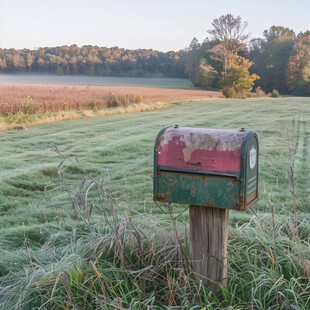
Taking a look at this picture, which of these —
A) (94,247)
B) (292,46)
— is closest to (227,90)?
(292,46)

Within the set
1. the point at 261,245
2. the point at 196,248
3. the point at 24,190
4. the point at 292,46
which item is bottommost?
the point at 24,190

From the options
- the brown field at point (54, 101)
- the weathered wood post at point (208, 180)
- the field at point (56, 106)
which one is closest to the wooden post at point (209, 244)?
the weathered wood post at point (208, 180)

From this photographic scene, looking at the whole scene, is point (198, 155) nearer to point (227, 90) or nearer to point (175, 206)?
point (175, 206)

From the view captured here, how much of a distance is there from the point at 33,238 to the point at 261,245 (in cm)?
193

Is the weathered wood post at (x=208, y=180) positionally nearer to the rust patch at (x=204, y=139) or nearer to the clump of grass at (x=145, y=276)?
the rust patch at (x=204, y=139)

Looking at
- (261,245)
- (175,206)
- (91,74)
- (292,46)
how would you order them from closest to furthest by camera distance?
(261,245), (175,206), (91,74), (292,46)

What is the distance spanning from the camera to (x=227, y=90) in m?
41.3

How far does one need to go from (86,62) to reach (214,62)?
16.2m

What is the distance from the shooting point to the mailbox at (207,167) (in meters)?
2.26

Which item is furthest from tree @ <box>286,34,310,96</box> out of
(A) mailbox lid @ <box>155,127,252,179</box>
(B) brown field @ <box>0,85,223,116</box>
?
(A) mailbox lid @ <box>155,127,252,179</box>

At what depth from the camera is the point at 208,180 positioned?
7.59ft

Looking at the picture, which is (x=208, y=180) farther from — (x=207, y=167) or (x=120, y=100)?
(x=120, y=100)

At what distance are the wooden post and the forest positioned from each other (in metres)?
39.2

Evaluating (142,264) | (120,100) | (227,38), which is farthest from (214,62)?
(142,264)
